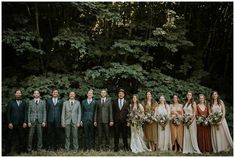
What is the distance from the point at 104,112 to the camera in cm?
912

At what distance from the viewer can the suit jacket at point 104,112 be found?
9.10 meters

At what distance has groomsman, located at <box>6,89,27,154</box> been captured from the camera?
8953mm

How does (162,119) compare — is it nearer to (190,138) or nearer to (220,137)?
(190,138)

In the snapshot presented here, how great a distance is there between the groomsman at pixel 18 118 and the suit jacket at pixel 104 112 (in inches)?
67.3

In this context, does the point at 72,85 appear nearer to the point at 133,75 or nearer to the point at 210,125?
the point at 133,75

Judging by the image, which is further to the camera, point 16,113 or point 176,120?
point 176,120

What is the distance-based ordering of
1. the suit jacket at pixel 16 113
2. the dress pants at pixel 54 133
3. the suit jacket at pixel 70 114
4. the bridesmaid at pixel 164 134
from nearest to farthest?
the suit jacket at pixel 16 113
the suit jacket at pixel 70 114
the dress pants at pixel 54 133
the bridesmaid at pixel 164 134

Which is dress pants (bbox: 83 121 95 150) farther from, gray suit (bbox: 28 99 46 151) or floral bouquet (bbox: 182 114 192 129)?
floral bouquet (bbox: 182 114 192 129)

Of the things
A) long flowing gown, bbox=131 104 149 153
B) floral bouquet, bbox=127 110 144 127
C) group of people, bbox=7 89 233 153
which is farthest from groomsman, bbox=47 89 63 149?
long flowing gown, bbox=131 104 149 153

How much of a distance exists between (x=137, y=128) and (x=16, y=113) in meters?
2.91

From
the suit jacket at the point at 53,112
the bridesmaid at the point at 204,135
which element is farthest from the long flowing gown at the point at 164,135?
the suit jacket at the point at 53,112

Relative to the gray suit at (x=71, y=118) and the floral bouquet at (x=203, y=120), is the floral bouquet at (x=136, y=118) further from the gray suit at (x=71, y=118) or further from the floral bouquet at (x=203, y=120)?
the floral bouquet at (x=203, y=120)


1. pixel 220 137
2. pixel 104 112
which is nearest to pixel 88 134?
pixel 104 112

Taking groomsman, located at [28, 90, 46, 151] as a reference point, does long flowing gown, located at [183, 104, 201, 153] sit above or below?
below
